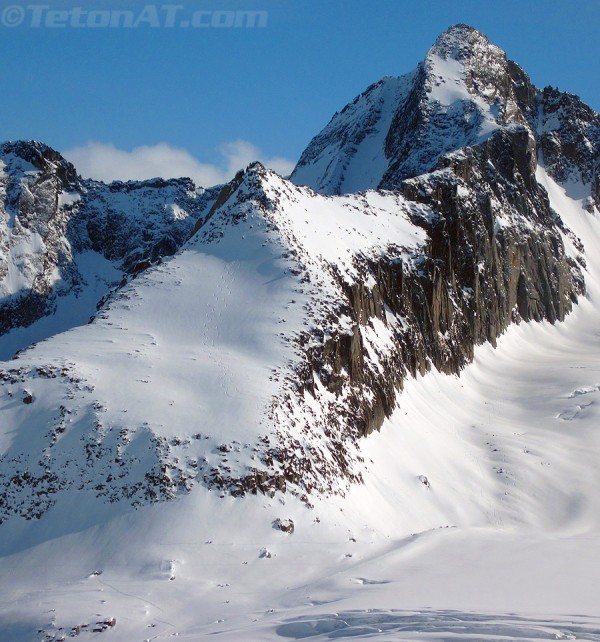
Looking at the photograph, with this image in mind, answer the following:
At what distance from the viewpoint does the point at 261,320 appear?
114ft

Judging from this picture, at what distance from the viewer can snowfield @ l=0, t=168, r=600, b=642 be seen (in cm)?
1620

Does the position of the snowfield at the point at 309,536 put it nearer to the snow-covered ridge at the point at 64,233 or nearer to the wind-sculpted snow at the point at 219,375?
the wind-sculpted snow at the point at 219,375

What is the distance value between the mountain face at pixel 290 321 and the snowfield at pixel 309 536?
0.87ft

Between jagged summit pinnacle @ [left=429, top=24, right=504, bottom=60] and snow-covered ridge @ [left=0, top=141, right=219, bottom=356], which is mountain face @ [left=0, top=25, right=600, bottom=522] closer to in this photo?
snow-covered ridge @ [left=0, top=141, right=219, bottom=356]

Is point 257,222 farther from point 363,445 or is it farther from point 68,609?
point 68,609

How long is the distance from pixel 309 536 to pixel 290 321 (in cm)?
1230

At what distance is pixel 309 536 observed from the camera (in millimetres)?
24734

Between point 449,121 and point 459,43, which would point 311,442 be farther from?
point 459,43

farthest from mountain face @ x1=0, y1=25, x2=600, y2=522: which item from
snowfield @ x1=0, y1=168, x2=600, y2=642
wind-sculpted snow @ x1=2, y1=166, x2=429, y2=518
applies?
snowfield @ x1=0, y1=168, x2=600, y2=642

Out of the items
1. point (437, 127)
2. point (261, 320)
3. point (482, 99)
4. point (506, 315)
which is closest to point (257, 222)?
point (261, 320)

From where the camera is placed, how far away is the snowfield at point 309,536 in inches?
638

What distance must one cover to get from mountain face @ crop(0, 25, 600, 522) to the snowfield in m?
0.27

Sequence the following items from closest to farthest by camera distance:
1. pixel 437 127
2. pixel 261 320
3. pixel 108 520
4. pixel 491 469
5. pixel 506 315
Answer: pixel 108 520, pixel 261 320, pixel 491 469, pixel 506 315, pixel 437 127

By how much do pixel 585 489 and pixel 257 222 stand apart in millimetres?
22309
